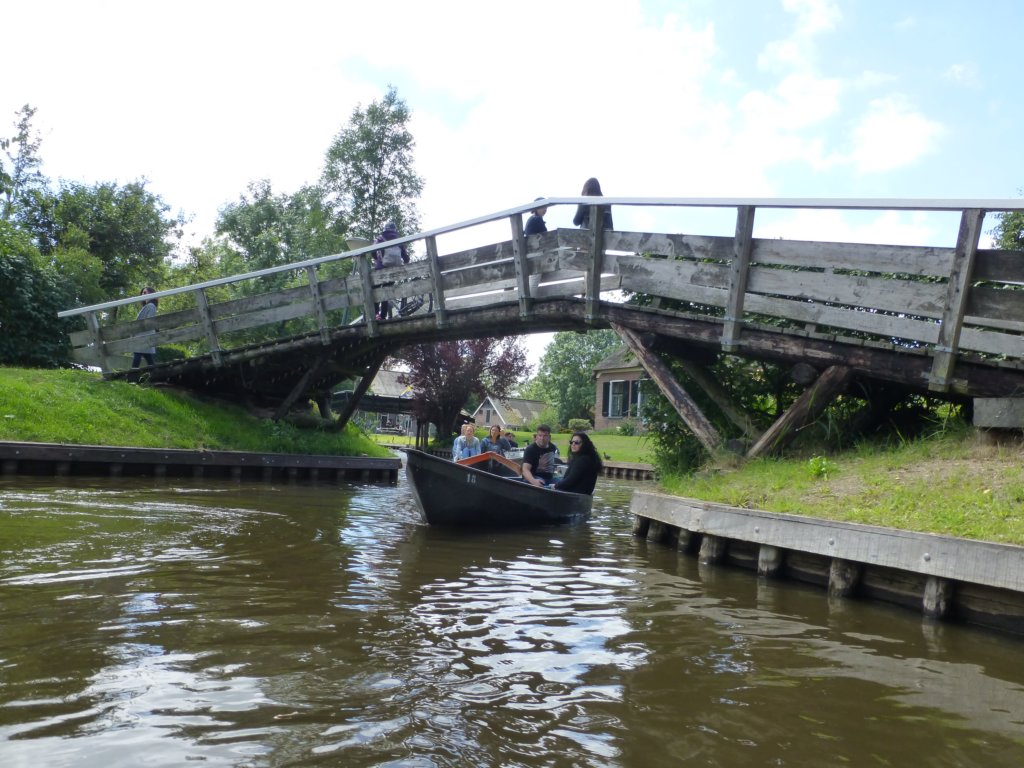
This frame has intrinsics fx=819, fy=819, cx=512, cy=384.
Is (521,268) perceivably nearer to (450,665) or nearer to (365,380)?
(365,380)

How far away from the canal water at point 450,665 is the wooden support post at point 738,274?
8.86 ft

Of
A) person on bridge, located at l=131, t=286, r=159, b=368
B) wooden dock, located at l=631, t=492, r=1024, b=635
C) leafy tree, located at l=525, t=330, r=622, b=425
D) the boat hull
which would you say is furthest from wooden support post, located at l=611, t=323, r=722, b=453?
leafy tree, located at l=525, t=330, r=622, b=425

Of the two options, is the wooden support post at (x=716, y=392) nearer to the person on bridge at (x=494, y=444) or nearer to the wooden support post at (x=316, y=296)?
the person on bridge at (x=494, y=444)

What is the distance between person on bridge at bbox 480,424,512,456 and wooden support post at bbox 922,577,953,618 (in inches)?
254

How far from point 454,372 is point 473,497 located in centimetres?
1913

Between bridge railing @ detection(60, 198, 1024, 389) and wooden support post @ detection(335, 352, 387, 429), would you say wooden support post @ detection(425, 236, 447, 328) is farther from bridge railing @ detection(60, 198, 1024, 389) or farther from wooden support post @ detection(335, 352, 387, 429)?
wooden support post @ detection(335, 352, 387, 429)

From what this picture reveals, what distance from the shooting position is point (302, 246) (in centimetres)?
3347

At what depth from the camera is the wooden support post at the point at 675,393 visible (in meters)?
9.05

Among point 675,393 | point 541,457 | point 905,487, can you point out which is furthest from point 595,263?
point 905,487

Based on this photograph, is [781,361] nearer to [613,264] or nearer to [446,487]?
[613,264]

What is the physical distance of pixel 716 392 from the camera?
31.3 ft

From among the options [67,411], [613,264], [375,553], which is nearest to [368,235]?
[67,411]

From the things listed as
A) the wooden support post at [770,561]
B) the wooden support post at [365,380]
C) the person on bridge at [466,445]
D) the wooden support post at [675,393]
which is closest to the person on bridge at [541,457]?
the person on bridge at [466,445]

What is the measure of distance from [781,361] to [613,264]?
2436 mm
